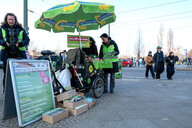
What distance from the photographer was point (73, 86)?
4.04m

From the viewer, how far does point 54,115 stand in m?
2.66

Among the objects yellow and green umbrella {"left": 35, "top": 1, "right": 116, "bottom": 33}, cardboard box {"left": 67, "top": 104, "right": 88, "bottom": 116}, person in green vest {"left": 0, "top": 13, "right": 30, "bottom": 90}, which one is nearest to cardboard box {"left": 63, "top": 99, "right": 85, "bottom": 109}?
cardboard box {"left": 67, "top": 104, "right": 88, "bottom": 116}

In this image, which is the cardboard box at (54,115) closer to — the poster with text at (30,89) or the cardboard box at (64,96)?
the poster with text at (30,89)

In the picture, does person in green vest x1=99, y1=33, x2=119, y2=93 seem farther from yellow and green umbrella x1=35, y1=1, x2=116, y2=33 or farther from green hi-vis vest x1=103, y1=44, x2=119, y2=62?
yellow and green umbrella x1=35, y1=1, x2=116, y2=33

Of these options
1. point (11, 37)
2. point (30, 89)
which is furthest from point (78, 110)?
point (11, 37)

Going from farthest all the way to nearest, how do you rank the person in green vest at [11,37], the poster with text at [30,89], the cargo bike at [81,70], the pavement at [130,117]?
the cargo bike at [81,70] < the person in green vest at [11,37] < the pavement at [130,117] < the poster with text at [30,89]

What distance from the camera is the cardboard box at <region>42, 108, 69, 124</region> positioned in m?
2.62

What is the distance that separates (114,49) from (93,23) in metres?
1.39

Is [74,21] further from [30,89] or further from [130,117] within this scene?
[130,117]

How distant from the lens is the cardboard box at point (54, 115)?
262cm

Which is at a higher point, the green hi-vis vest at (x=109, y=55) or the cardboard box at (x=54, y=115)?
the green hi-vis vest at (x=109, y=55)

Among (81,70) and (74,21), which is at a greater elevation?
(74,21)

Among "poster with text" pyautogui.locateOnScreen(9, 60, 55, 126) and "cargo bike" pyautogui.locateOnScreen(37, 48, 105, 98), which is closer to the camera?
"poster with text" pyautogui.locateOnScreen(9, 60, 55, 126)

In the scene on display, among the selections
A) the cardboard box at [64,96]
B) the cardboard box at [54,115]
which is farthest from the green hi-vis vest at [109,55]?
the cardboard box at [54,115]
